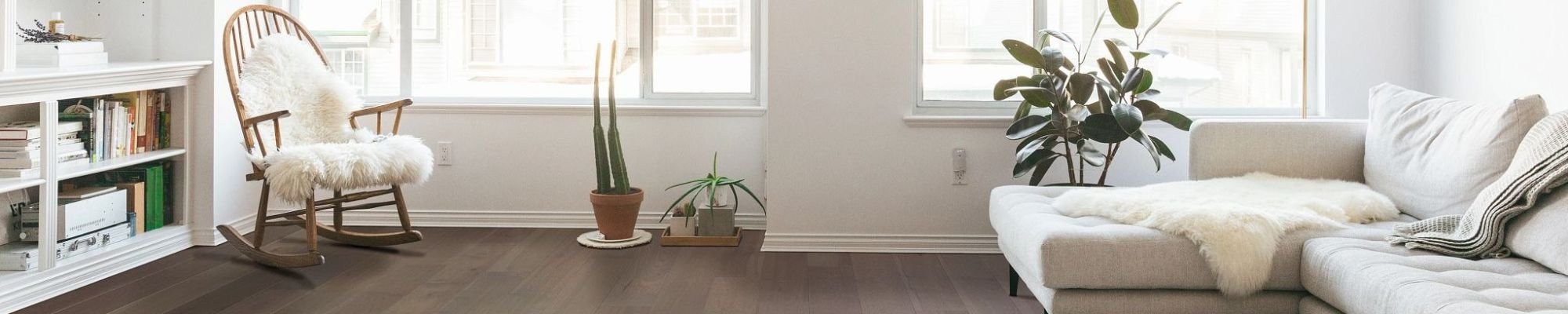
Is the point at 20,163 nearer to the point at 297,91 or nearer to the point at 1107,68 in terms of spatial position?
the point at 297,91

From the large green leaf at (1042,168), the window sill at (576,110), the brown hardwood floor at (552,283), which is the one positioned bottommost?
the brown hardwood floor at (552,283)

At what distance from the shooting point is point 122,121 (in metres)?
3.83

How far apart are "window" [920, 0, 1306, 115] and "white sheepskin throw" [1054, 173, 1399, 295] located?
108 centimetres

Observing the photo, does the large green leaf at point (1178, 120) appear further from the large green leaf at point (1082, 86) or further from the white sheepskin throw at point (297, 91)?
the white sheepskin throw at point (297, 91)

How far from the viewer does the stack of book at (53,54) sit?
11.5ft

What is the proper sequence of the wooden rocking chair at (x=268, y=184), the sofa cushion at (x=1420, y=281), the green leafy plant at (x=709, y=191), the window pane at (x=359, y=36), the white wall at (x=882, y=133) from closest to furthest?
the sofa cushion at (x=1420, y=281)
the wooden rocking chair at (x=268, y=184)
the white wall at (x=882, y=133)
the green leafy plant at (x=709, y=191)
the window pane at (x=359, y=36)

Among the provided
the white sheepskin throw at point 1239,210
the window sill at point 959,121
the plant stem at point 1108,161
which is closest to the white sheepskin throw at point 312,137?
the window sill at point 959,121

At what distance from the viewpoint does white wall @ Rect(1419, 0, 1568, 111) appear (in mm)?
3367

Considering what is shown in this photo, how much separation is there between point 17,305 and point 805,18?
2.45 metres

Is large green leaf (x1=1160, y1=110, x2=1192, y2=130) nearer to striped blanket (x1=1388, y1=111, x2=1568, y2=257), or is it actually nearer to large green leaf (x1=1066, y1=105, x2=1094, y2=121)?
large green leaf (x1=1066, y1=105, x2=1094, y2=121)

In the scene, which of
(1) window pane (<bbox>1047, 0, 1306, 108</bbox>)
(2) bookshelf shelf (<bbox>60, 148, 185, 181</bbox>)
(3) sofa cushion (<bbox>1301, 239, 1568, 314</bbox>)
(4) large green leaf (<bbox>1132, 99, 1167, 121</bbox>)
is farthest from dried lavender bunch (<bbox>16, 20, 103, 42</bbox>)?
(3) sofa cushion (<bbox>1301, 239, 1568, 314</bbox>)

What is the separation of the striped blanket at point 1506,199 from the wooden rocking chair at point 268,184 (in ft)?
10.2

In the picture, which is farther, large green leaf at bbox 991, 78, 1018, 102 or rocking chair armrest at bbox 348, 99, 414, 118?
rocking chair armrest at bbox 348, 99, 414, 118

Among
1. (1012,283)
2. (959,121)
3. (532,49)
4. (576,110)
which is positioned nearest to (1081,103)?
(959,121)
